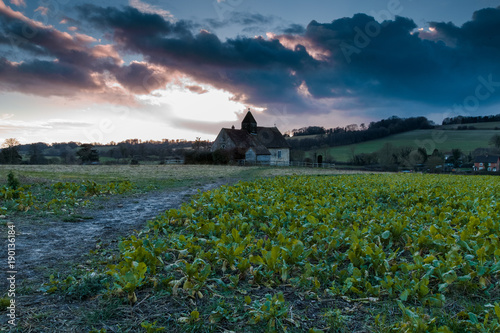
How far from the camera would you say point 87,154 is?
49.1 metres

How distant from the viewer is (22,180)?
12953 millimetres

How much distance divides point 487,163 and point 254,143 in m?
45.8

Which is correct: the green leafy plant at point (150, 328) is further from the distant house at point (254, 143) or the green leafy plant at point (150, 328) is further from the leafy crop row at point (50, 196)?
the distant house at point (254, 143)

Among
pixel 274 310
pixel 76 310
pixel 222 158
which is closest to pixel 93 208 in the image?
pixel 76 310

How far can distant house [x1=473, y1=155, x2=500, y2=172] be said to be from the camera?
56500 millimetres

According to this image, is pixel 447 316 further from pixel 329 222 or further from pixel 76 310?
pixel 76 310

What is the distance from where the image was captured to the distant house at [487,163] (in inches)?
2224

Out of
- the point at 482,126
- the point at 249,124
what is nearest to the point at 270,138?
the point at 249,124

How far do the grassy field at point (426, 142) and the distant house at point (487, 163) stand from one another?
9465 millimetres

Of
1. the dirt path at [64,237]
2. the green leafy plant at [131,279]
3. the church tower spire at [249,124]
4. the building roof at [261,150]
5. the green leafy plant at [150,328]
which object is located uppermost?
the church tower spire at [249,124]

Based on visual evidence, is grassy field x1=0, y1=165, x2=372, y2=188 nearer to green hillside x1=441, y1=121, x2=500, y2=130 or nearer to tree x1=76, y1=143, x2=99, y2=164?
tree x1=76, y1=143, x2=99, y2=164

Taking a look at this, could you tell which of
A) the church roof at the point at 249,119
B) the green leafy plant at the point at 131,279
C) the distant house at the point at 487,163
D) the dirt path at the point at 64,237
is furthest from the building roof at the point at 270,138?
the green leafy plant at the point at 131,279

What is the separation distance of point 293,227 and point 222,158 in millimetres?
43551

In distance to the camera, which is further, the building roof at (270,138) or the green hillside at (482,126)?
the green hillside at (482,126)
